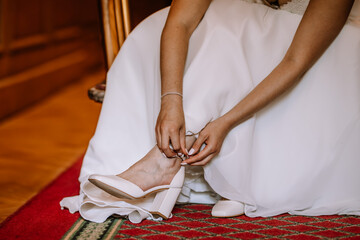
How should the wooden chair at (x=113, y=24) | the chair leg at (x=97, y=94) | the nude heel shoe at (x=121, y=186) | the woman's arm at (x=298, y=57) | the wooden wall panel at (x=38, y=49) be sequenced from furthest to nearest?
1. the wooden wall panel at (x=38, y=49)
2. the wooden chair at (x=113, y=24)
3. the chair leg at (x=97, y=94)
4. the woman's arm at (x=298, y=57)
5. the nude heel shoe at (x=121, y=186)

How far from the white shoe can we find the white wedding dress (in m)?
0.02

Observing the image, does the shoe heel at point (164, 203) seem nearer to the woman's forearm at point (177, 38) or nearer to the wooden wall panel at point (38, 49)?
the woman's forearm at point (177, 38)

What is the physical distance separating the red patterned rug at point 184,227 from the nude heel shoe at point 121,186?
8 centimetres

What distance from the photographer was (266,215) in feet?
3.82

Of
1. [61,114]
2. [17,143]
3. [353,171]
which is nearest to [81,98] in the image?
[61,114]

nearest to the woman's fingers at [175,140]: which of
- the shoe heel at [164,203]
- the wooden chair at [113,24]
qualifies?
the shoe heel at [164,203]

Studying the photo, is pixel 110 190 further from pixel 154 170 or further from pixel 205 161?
pixel 205 161

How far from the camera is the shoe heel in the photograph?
43.0 inches

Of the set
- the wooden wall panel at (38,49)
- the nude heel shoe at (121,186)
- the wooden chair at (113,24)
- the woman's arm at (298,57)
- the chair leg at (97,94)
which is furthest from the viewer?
the wooden wall panel at (38,49)

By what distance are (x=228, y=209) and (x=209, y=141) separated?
183mm

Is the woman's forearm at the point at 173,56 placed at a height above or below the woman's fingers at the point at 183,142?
above

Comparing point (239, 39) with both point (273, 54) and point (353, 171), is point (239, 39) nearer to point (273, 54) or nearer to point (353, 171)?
point (273, 54)

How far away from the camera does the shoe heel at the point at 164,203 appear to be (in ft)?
3.59

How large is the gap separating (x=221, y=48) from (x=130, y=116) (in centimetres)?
29
